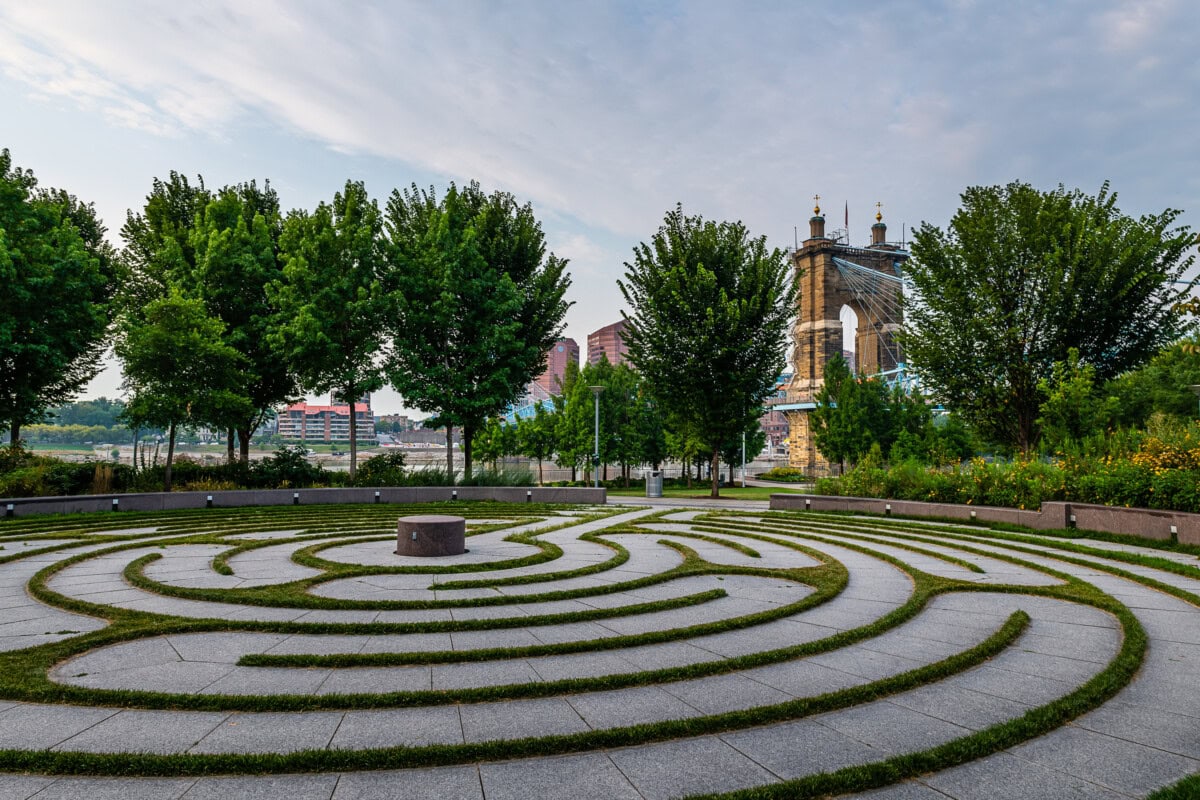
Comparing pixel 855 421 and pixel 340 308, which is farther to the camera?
pixel 855 421

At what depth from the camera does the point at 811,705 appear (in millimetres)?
5191

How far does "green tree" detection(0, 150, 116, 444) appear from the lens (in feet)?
74.5

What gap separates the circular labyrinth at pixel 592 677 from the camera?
4.12 meters


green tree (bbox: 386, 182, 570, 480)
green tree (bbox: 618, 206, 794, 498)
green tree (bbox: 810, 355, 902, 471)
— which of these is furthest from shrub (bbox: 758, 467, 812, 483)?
green tree (bbox: 386, 182, 570, 480)

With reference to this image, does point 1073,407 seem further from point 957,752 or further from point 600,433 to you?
point 600,433

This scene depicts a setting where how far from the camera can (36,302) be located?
23453 mm

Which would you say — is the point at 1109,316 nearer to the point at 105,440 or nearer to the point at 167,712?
the point at 167,712

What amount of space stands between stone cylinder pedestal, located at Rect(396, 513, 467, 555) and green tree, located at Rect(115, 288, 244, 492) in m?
13.5

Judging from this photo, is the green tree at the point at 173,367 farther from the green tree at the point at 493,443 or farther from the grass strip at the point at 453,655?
the green tree at the point at 493,443

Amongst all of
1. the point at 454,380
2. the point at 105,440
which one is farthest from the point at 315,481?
the point at 105,440

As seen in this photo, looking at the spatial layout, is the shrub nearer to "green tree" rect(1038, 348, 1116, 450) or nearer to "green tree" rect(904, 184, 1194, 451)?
"green tree" rect(904, 184, 1194, 451)

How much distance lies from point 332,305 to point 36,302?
987cm

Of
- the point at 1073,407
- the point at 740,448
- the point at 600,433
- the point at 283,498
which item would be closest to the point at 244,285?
the point at 283,498

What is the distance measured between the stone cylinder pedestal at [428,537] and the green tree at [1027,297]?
70.7 ft
